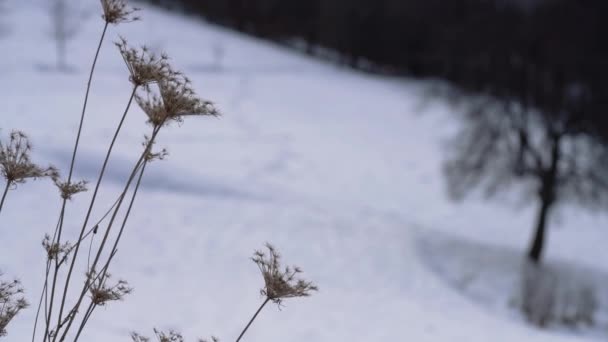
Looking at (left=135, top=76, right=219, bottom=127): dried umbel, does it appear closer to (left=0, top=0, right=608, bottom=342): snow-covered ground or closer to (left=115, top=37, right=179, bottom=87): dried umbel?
(left=115, top=37, right=179, bottom=87): dried umbel

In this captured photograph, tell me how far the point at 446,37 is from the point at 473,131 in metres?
2.22

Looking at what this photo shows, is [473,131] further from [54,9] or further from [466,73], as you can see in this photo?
[54,9]

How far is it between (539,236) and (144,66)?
12028 millimetres

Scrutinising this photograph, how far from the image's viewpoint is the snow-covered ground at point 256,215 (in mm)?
5191

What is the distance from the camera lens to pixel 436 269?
37.0ft

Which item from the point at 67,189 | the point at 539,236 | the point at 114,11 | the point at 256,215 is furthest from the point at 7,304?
the point at 539,236

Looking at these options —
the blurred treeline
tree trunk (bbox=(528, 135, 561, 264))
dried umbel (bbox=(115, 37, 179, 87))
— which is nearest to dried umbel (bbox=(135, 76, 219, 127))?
dried umbel (bbox=(115, 37, 179, 87))

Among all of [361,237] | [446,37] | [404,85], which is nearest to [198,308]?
[361,237]

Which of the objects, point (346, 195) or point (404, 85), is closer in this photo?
point (346, 195)

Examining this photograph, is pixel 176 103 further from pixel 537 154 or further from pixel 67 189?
pixel 537 154

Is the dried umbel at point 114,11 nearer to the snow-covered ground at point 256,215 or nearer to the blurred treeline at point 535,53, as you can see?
the snow-covered ground at point 256,215

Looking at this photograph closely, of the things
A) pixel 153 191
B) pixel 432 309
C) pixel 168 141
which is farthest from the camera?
pixel 168 141

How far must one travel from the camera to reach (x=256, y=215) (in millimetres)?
10586

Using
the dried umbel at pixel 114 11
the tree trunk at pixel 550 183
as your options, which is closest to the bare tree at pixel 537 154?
the tree trunk at pixel 550 183
